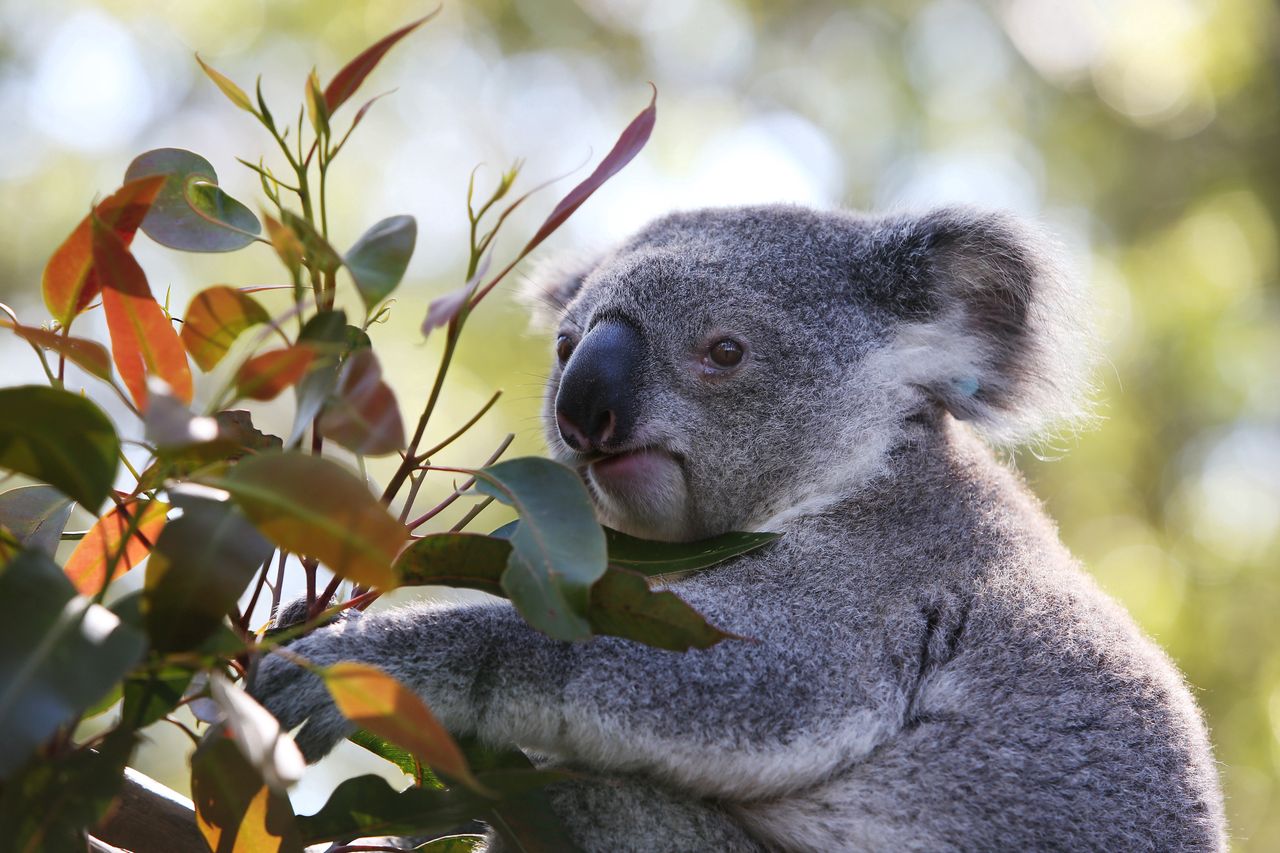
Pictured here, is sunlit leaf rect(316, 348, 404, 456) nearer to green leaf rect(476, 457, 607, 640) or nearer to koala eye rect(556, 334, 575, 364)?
green leaf rect(476, 457, 607, 640)

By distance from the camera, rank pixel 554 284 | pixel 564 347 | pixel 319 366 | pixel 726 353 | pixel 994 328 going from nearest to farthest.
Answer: pixel 319 366 < pixel 726 353 < pixel 994 328 < pixel 564 347 < pixel 554 284

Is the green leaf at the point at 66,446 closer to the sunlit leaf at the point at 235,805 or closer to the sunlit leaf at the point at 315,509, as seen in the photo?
the sunlit leaf at the point at 315,509

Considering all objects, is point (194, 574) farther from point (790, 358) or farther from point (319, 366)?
point (790, 358)

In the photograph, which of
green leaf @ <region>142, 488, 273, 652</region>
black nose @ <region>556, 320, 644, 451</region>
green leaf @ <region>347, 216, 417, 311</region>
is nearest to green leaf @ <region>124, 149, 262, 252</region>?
green leaf @ <region>347, 216, 417, 311</region>

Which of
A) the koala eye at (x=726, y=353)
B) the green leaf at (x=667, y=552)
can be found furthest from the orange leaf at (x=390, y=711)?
the koala eye at (x=726, y=353)

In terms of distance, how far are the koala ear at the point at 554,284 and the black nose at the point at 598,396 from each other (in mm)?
1133

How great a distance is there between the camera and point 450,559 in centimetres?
165

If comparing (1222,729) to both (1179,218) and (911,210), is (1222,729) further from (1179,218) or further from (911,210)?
(911,210)

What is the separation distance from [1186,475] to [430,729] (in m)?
9.01

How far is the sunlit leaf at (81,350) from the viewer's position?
A: 1367mm

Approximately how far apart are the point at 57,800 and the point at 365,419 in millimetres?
493

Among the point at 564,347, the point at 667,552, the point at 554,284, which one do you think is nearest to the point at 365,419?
the point at 667,552

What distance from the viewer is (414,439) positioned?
1.62 metres

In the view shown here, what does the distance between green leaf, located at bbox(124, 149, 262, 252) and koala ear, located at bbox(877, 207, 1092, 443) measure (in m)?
1.75
